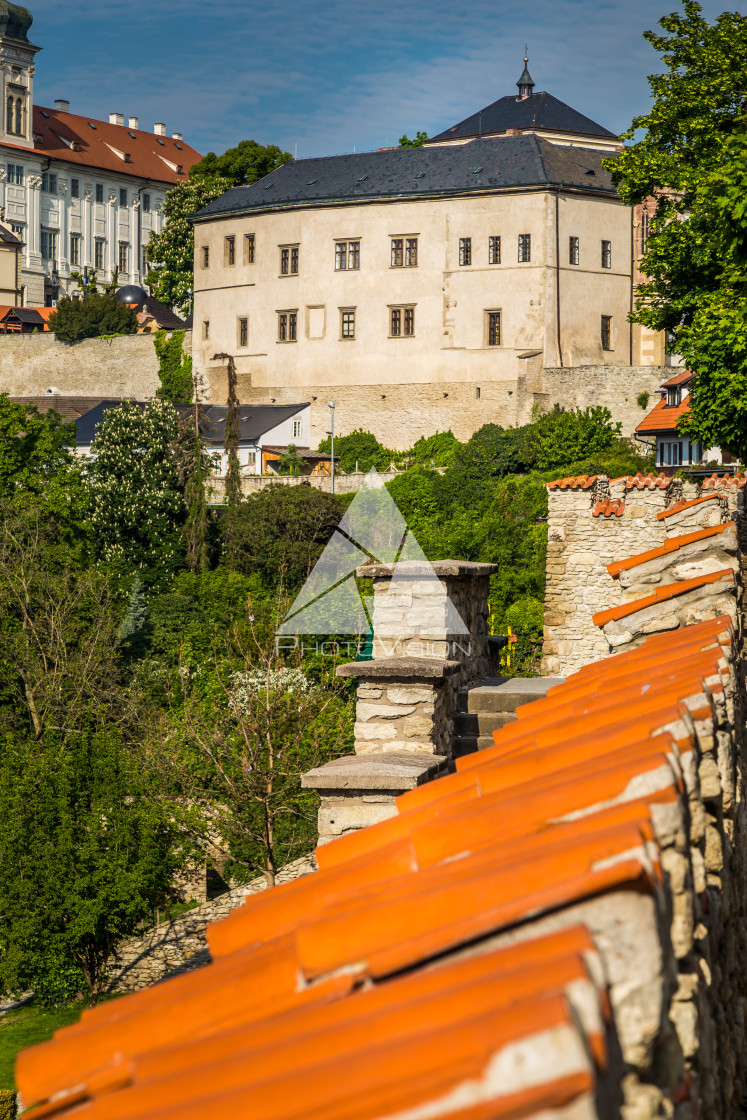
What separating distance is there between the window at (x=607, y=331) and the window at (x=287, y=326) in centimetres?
1359

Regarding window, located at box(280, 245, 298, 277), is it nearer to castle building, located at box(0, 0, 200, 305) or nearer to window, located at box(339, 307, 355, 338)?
window, located at box(339, 307, 355, 338)

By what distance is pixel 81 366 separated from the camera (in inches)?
2493

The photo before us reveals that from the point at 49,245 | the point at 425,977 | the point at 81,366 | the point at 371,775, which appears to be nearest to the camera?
the point at 425,977

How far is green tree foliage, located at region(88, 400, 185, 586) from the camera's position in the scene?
38.6m

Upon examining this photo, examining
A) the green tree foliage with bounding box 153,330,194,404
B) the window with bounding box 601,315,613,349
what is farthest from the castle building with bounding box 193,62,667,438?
the green tree foliage with bounding box 153,330,194,404

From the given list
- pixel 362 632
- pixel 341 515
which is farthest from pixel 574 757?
pixel 341 515

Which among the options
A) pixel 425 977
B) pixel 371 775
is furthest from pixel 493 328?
pixel 425 977

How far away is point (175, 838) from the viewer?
19.1 meters

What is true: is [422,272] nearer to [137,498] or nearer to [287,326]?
[287,326]

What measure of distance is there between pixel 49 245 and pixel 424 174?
4060cm

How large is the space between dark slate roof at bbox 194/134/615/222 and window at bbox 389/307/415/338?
4.85 metres

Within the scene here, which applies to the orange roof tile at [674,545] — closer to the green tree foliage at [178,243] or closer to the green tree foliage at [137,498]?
the green tree foliage at [137,498]

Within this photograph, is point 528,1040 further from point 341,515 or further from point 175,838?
point 341,515

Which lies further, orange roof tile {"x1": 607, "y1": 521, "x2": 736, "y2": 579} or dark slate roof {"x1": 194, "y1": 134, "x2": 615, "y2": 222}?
dark slate roof {"x1": 194, "y1": 134, "x2": 615, "y2": 222}
